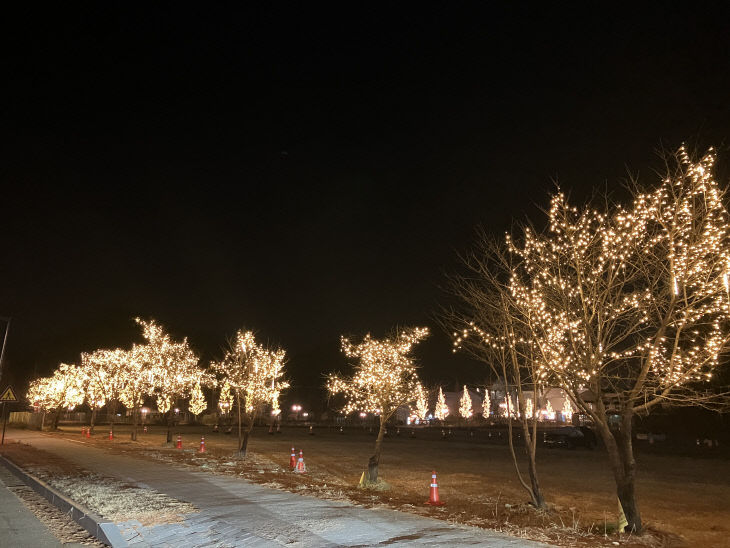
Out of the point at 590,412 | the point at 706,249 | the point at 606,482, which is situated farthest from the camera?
the point at 606,482

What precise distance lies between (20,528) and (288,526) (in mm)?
4683

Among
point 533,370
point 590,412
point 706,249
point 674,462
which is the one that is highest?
point 706,249

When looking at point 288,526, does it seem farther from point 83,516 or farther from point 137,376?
point 137,376

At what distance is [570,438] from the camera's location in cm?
3962

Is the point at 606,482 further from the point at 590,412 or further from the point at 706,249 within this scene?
the point at 706,249

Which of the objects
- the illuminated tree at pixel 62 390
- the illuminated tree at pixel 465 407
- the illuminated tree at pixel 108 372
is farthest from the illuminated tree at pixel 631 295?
the illuminated tree at pixel 465 407

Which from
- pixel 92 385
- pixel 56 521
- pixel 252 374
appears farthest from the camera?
pixel 92 385

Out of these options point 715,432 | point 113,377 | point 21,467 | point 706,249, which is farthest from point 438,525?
point 715,432

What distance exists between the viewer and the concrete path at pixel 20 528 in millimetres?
8727

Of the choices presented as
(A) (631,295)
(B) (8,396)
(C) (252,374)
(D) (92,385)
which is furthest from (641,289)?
(D) (92,385)

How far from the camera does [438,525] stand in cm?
973

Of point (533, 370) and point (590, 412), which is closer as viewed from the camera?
point (590, 412)

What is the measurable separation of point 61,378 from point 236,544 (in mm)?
45528

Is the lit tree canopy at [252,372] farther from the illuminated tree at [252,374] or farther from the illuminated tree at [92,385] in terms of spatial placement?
the illuminated tree at [92,385]
